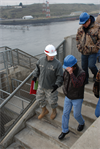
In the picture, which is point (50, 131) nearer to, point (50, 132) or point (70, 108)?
point (50, 132)

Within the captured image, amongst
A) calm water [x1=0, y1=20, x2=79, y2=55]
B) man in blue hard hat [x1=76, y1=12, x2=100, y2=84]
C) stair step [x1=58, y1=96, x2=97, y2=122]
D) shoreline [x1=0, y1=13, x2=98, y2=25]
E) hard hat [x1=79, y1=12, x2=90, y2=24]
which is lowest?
calm water [x1=0, y1=20, x2=79, y2=55]

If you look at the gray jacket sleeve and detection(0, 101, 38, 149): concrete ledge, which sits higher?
the gray jacket sleeve

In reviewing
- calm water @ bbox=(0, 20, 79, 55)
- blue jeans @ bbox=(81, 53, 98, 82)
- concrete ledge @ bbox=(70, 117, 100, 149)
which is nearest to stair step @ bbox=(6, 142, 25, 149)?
concrete ledge @ bbox=(70, 117, 100, 149)

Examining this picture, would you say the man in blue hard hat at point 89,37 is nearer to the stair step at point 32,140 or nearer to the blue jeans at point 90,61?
the blue jeans at point 90,61

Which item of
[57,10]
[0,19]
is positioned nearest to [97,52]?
[0,19]

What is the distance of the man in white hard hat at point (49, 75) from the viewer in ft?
8.98

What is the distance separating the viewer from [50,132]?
9.96 feet

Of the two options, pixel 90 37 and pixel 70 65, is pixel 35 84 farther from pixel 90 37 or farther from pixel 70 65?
pixel 90 37

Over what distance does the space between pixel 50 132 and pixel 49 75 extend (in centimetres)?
130

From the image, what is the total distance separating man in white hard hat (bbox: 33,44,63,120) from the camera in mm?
2738

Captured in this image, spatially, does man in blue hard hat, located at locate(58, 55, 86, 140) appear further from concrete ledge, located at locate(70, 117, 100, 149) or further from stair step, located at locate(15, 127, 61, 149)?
stair step, located at locate(15, 127, 61, 149)

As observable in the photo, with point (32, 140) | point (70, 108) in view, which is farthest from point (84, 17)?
point (32, 140)

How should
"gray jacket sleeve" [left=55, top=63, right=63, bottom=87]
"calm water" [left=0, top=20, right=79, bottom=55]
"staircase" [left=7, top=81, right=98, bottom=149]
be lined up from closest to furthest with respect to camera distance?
"gray jacket sleeve" [left=55, top=63, right=63, bottom=87], "staircase" [left=7, top=81, right=98, bottom=149], "calm water" [left=0, top=20, right=79, bottom=55]

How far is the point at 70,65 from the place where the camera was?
2.23 m
